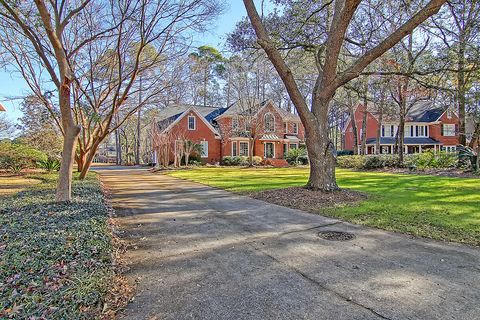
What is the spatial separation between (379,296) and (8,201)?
839cm

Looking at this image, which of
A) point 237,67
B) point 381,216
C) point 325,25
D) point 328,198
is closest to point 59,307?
point 381,216

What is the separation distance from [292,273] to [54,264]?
277 centimetres

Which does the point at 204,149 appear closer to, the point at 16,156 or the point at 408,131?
the point at 16,156

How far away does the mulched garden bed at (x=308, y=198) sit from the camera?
7.53 meters

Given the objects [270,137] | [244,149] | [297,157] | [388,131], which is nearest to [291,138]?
[270,137]

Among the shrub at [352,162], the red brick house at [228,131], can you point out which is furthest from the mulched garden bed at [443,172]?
the red brick house at [228,131]

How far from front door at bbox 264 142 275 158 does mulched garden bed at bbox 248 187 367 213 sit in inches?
889

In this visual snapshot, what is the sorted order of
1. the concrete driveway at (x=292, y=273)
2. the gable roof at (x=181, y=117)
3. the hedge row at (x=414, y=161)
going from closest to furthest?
1. the concrete driveway at (x=292, y=273)
2. the hedge row at (x=414, y=161)
3. the gable roof at (x=181, y=117)

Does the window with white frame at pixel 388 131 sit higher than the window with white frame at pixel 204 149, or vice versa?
the window with white frame at pixel 388 131

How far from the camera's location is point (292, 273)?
3.45 m

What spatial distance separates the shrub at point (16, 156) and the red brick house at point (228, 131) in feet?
30.1

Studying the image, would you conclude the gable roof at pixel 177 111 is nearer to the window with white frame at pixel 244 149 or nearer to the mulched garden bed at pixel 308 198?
the window with white frame at pixel 244 149

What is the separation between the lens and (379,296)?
2.87m

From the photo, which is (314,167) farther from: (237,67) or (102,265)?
(237,67)
